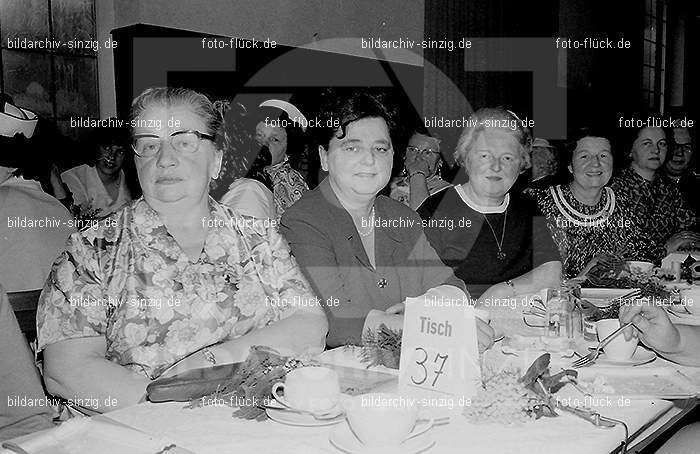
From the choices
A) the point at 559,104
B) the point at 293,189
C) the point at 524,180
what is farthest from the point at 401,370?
the point at 559,104

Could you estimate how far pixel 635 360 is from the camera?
1687 mm

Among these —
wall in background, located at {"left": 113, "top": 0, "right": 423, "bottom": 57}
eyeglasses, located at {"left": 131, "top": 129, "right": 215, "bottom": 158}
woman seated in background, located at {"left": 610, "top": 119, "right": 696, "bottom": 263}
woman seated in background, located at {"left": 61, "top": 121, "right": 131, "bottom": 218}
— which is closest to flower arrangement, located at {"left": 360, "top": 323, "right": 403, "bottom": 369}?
eyeglasses, located at {"left": 131, "top": 129, "right": 215, "bottom": 158}

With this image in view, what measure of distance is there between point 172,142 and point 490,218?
151cm

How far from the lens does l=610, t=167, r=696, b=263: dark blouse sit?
406cm

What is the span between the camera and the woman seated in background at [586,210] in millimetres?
3480

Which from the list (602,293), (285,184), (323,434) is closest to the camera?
(323,434)

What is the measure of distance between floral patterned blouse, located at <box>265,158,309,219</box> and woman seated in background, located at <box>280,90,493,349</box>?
1.65 m

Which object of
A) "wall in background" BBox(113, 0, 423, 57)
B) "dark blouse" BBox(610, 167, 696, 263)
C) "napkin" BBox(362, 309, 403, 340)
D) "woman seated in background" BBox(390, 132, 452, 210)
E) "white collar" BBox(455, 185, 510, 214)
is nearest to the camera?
"napkin" BBox(362, 309, 403, 340)

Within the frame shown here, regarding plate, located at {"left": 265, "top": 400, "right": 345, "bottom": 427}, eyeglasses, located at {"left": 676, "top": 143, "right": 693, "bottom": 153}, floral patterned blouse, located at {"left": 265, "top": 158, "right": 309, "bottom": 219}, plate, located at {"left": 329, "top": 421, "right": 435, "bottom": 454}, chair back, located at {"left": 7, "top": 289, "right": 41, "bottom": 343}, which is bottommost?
plate, located at {"left": 329, "top": 421, "right": 435, "bottom": 454}

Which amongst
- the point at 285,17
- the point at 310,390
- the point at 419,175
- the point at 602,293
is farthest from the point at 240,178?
the point at 285,17

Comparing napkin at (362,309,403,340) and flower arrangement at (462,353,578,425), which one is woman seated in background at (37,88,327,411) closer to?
napkin at (362,309,403,340)

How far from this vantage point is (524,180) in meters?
3.28

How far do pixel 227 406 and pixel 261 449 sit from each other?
0.75 feet

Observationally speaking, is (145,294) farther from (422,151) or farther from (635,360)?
(422,151)
